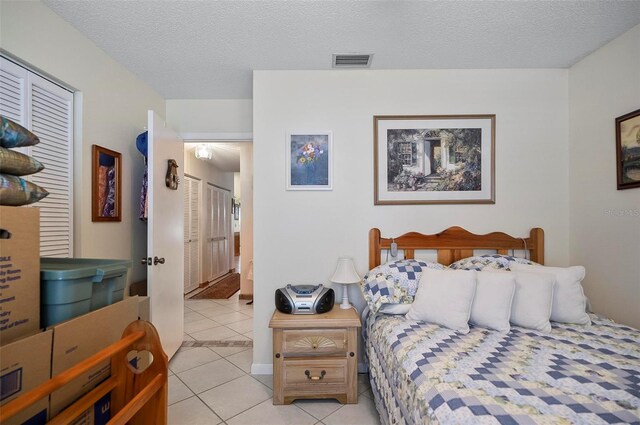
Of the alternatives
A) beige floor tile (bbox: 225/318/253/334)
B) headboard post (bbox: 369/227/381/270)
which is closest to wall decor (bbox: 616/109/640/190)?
headboard post (bbox: 369/227/381/270)

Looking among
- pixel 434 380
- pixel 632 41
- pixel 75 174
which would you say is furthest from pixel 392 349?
pixel 632 41

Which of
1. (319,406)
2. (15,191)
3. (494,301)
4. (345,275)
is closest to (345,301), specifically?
(345,275)

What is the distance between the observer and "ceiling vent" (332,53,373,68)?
2.06 metres

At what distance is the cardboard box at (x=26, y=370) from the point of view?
72 centimetres

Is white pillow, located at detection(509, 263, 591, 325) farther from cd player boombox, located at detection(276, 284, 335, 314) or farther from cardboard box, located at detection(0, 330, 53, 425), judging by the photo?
cardboard box, located at detection(0, 330, 53, 425)

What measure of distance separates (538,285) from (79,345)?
2.23 meters

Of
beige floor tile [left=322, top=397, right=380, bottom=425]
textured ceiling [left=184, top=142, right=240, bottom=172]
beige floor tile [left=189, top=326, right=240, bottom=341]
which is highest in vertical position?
textured ceiling [left=184, top=142, right=240, bottom=172]

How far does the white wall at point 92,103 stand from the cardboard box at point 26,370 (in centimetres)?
131

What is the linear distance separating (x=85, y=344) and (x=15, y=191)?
56cm

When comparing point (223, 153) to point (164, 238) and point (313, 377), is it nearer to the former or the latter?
point (164, 238)

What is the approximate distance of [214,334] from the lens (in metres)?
3.00

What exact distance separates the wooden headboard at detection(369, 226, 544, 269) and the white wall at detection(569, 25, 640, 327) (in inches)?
11.9

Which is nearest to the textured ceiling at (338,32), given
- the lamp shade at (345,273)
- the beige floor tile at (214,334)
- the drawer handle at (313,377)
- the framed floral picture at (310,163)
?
the framed floral picture at (310,163)

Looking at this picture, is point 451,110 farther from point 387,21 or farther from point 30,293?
point 30,293
